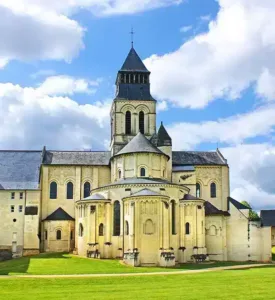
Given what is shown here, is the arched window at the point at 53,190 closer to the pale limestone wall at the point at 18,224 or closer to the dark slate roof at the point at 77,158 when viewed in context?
the dark slate roof at the point at 77,158

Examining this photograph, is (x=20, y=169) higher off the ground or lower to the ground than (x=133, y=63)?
lower

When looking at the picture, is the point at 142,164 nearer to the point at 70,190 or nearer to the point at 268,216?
the point at 70,190

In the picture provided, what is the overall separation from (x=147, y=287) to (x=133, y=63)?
55.9 meters

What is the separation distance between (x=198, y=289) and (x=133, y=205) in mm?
27150

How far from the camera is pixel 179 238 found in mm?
68375

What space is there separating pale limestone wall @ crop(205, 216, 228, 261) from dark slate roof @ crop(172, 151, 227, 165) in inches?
446

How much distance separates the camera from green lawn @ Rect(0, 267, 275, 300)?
3356 cm

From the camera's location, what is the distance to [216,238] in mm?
75875

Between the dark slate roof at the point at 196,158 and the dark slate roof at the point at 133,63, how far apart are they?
15855 mm

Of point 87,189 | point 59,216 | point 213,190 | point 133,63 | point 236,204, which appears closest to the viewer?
point 59,216

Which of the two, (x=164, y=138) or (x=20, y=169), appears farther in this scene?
(x=164, y=138)

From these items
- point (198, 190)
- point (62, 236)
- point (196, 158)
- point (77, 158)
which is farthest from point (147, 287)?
point (196, 158)

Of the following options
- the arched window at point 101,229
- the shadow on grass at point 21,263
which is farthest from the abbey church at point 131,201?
the shadow on grass at point 21,263

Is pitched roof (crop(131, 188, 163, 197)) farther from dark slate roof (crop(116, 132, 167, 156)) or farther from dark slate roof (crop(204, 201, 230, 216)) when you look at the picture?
dark slate roof (crop(204, 201, 230, 216))
